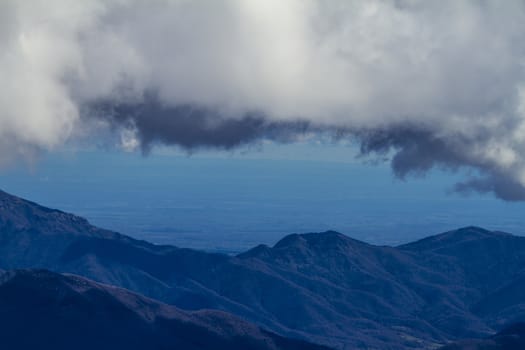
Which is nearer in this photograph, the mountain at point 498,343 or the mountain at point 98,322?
the mountain at point 98,322

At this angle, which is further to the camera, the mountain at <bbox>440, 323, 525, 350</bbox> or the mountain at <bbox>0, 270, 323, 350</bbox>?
the mountain at <bbox>440, 323, 525, 350</bbox>

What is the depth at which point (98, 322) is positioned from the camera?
156 m

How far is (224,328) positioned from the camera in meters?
164

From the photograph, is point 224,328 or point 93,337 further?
point 224,328

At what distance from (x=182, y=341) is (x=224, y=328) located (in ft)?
30.8

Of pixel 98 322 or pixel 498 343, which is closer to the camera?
pixel 98 322

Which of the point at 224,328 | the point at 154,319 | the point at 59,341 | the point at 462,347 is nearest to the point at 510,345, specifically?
the point at 462,347

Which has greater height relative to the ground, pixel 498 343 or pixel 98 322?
pixel 498 343

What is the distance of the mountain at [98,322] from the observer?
151375 mm

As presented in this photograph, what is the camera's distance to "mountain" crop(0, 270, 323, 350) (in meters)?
151

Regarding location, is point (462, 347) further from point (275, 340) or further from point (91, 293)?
point (91, 293)

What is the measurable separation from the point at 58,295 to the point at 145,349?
17.8m

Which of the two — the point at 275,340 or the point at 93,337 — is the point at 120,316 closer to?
the point at 93,337

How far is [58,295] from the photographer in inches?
6339
